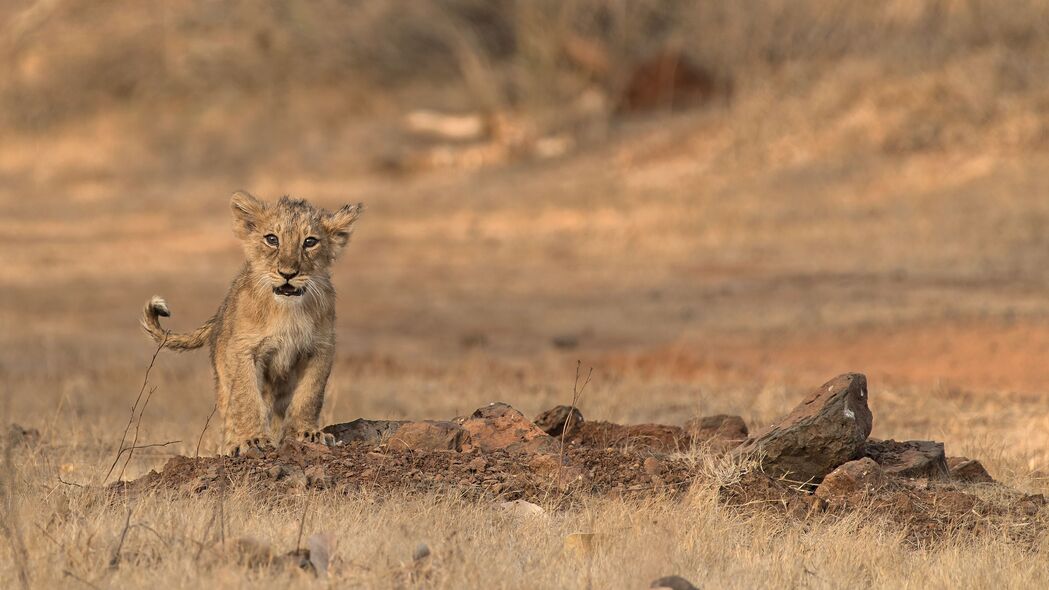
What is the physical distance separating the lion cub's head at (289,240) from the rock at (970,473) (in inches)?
140

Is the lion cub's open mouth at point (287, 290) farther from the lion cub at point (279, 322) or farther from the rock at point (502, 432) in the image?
the rock at point (502, 432)

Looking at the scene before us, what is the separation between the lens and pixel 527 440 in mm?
7957

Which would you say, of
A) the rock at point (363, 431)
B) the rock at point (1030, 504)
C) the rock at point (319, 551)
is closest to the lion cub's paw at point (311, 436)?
the rock at point (363, 431)

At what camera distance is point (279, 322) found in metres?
7.50

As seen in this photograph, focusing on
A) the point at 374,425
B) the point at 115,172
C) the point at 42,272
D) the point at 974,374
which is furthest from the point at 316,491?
the point at 115,172

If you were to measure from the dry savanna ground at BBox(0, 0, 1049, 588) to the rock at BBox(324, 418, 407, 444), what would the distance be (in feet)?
3.70

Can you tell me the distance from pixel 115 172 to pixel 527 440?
31.7 m

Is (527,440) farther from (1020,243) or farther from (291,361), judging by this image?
(1020,243)

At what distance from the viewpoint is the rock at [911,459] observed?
7.89 meters

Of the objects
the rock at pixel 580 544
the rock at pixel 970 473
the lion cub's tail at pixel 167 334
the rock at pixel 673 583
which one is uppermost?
the lion cub's tail at pixel 167 334

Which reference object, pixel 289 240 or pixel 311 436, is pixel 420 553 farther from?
pixel 289 240

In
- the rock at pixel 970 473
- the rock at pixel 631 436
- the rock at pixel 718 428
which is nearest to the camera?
the rock at pixel 970 473

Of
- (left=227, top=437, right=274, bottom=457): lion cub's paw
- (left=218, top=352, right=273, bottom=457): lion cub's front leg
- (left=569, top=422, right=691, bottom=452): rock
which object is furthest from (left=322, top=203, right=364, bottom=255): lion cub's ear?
(left=569, top=422, right=691, bottom=452): rock

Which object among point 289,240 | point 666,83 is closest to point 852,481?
point 289,240
